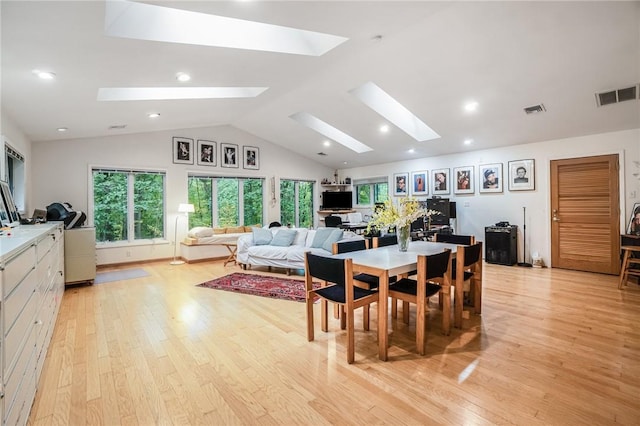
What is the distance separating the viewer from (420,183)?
7602mm

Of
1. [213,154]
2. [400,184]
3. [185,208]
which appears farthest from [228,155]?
[400,184]

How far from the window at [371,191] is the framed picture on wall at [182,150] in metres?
4.70

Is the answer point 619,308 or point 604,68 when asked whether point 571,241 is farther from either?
point 604,68

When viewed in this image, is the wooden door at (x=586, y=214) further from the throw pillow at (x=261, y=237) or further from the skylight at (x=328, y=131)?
the throw pillow at (x=261, y=237)

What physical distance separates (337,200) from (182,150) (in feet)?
14.4

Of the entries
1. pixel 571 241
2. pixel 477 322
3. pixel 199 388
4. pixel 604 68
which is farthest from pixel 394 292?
pixel 571 241

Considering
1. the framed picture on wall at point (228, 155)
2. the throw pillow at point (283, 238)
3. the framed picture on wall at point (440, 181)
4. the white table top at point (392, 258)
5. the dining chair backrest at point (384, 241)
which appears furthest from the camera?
the framed picture on wall at point (228, 155)

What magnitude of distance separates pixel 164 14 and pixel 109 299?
3.53 metres

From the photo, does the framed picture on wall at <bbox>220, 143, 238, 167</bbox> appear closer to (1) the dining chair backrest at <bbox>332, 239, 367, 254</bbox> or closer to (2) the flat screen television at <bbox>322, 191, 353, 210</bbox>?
(2) the flat screen television at <bbox>322, 191, 353, 210</bbox>

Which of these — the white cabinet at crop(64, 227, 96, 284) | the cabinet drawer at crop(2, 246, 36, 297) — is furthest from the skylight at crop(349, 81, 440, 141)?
the white cabinet at crop(64, 227, 96, 284)

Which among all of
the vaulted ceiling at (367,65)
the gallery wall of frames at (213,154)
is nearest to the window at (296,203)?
the gallery wall of frames at (213,154)

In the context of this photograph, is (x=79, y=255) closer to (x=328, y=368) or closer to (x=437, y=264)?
(x=328, y=368)

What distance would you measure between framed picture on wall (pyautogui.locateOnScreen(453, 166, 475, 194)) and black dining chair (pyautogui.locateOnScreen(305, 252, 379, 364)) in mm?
5036

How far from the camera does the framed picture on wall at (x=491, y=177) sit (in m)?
6.27
